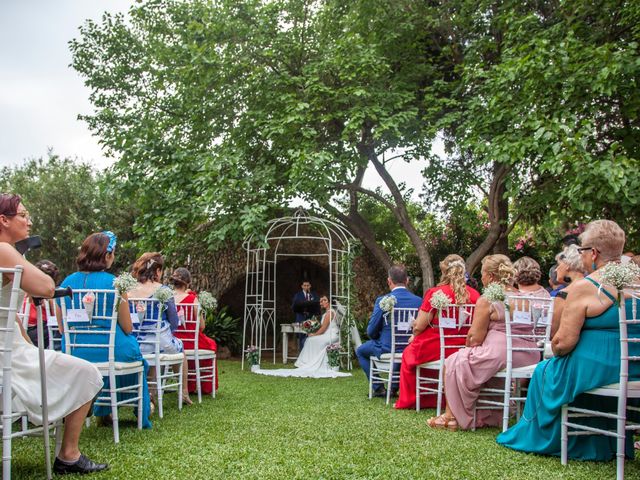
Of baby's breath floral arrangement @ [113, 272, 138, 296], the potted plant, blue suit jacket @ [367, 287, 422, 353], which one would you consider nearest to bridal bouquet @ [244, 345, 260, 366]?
the potted plant

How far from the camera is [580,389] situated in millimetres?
3641

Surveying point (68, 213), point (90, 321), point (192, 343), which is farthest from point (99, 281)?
point (68, 213)

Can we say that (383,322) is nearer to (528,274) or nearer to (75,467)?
(528,274)

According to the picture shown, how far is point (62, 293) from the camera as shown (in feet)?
10.1

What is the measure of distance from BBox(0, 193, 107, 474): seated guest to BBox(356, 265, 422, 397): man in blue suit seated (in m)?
3.87

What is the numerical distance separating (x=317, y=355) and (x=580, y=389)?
6.84 meters

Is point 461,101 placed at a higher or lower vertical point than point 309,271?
higher

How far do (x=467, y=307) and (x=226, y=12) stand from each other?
7.00 metres

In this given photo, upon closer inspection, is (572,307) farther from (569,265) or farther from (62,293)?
(62,293)

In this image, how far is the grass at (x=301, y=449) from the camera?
3527 mm

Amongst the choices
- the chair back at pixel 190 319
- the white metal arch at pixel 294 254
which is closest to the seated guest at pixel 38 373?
the chair back at pixel 190 319

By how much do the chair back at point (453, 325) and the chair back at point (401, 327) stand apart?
0.59 meters

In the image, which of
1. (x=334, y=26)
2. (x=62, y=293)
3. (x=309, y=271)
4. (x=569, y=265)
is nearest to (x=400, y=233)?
(x=309, y=271)

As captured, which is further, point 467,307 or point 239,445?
point 467,307
